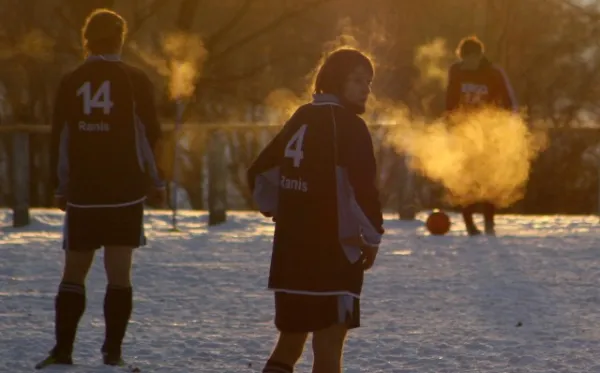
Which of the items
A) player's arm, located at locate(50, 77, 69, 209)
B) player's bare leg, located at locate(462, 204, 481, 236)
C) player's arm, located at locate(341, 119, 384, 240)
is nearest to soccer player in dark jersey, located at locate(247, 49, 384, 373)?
player's arm, located at locate(341, 119, 384, 240)

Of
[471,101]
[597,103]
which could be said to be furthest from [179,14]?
[471,101]

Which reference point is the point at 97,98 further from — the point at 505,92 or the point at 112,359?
the point at 505,92

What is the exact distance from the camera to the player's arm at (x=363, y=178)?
4.91 metres

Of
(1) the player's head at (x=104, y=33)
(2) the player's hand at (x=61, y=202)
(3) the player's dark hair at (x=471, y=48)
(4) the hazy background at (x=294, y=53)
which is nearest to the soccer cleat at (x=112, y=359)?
(2) the player's hand at (x=61, y=202)

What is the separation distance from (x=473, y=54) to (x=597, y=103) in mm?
18546

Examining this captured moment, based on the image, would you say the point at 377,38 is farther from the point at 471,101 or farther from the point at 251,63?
the point at 471,101

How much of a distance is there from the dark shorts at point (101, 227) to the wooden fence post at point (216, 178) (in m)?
9.31

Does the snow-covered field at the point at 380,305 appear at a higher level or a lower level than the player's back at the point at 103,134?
lower

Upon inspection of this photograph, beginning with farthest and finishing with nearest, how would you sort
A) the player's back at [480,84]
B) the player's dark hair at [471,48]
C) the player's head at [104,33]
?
the player's back at [480,84] < the player's dark hair at [471,48] < the player's head at [104,33]

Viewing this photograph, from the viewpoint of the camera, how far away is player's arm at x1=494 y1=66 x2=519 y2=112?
13.0 metres

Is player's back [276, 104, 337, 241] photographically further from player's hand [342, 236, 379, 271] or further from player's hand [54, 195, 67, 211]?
player's hand [54, 195, 67, 211]

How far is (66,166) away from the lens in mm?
6320

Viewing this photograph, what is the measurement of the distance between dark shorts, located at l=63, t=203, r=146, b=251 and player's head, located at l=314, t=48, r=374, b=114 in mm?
1573

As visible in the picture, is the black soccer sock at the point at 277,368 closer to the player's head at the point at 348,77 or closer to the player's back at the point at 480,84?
the player's head at the point at 348,77
